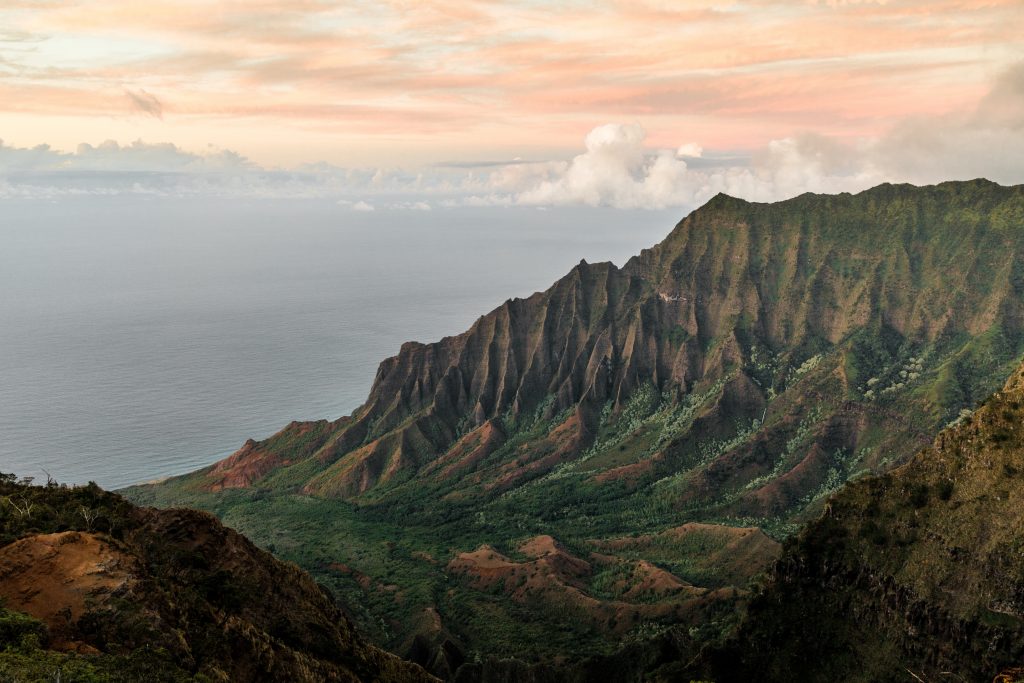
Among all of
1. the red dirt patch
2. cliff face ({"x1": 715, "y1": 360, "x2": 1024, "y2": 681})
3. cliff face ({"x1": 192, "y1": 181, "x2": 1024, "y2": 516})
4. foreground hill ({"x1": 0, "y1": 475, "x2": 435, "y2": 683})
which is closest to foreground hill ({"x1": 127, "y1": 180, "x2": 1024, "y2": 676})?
cliff face ({"x1": 192, "y1": 181, "x2": 1024, "y2": 516})

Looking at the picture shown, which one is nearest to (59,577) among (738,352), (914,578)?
(914,578)

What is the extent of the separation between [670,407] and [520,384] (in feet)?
113

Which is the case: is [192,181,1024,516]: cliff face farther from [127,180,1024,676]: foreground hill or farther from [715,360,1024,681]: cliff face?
[715,360,1024,681]: cliff face

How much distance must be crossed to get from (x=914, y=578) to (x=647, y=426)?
101857 millimetres

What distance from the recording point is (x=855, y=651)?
6325cm

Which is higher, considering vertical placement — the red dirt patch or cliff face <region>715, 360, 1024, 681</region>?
the red dirt patch

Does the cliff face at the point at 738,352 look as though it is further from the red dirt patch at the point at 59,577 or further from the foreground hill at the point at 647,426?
the red dirt patch at the point at 59,577

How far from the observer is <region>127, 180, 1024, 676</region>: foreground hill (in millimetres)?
107562

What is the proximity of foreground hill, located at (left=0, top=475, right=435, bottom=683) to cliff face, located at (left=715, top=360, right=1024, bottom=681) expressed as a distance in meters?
32.1

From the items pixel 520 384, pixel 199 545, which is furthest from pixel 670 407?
pixel 199 545

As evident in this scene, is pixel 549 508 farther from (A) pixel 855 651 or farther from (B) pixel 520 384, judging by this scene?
(A) pixel 855 651

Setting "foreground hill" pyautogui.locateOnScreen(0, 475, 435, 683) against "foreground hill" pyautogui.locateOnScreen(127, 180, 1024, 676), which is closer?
"foreground hill" pyautogui.locateOnScreen(0, 475, 435, 683)

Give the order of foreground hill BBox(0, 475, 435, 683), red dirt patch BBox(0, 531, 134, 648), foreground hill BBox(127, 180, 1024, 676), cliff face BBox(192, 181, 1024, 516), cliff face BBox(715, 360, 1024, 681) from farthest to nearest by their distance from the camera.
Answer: cliff face BBox(192, 181, 1024, 516) → foreground hill BBox(127, 180, 1024, 676) → cliff face BBox(715, 360, 1024, 681) → red dirt patch BBox(0, 531, 134, 648) → foreground hill BBox(0, 475, 435, 683)

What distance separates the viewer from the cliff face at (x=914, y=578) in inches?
2309
